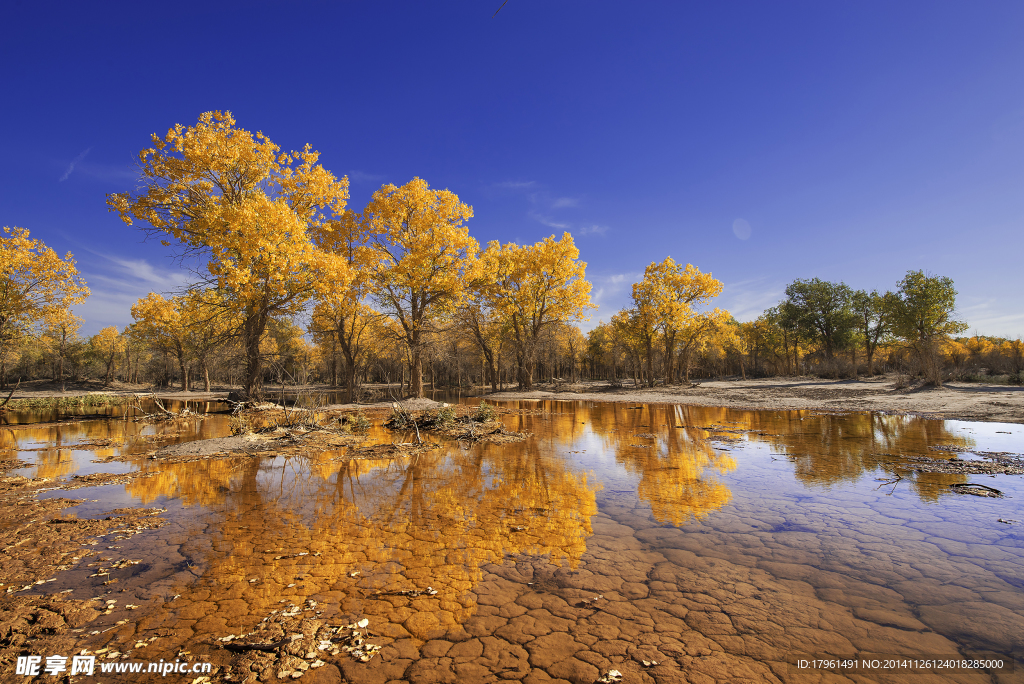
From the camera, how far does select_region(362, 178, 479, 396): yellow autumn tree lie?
20.1 metres

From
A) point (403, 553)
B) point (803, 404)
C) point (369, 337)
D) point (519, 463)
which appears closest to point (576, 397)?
point (803, 404)

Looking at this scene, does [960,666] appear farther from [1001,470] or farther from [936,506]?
[1001,470]

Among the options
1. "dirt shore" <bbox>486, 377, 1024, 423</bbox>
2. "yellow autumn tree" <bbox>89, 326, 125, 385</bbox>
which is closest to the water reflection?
"dirt shore" <bbox>486, 377, 1024, 423</bbox>

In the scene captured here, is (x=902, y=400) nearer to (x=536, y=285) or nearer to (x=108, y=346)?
(x=536, y=285)

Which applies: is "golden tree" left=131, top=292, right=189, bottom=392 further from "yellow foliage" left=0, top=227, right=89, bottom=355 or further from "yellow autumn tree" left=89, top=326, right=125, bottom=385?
"yellow autumn tree" left=89, top=326, right=125, bottom=385

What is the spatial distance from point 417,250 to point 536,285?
1110cm

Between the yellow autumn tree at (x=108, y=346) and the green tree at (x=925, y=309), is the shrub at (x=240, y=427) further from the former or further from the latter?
the yellow autumn tree at (x=108, y=346)

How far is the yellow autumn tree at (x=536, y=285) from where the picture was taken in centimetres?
2839

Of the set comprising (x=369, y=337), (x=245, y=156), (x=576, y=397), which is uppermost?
(x=245, y=156)

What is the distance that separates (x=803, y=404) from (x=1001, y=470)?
45.9 ft

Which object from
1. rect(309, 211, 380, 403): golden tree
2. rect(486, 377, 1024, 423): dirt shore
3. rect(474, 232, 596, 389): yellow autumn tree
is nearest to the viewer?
rect(486, 377, 1024, 423): dirt shore

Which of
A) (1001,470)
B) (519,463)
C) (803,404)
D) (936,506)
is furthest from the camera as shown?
(803,404)

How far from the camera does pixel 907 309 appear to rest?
2652 centimetres

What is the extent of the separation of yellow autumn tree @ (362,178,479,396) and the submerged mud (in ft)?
43.5
